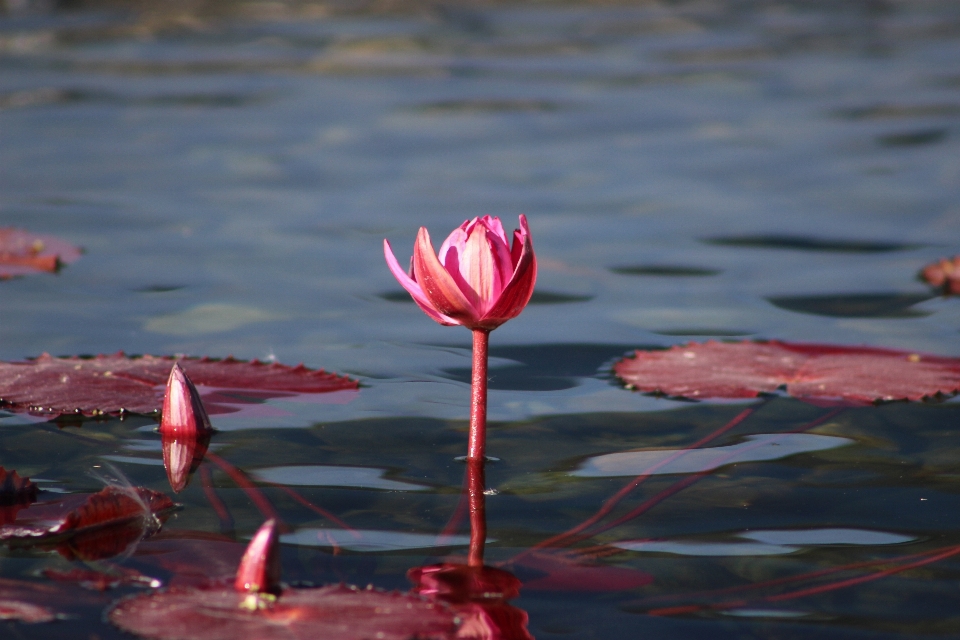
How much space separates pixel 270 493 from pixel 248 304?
3.73 feet

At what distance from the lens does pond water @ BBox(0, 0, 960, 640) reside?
1.40 m

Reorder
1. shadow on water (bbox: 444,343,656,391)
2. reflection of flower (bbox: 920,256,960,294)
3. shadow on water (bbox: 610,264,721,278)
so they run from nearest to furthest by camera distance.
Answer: shadow on water (bbox: 444,343,656,391) < reflection of flower (bbox: 920,256,960,294) < shadow on water (bbox: 610,264,721,278)

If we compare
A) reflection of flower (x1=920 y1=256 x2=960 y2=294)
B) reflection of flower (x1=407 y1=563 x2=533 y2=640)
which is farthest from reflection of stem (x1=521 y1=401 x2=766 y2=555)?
reflection of flower (x1=920 y1=256 x2=960 y2=294)

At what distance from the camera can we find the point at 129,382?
189 centimetres

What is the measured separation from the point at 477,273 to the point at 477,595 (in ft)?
1.33

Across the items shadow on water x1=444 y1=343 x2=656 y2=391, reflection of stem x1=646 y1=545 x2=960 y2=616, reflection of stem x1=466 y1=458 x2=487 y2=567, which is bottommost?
reflection of stem x1=646 y1=545 x2=960 y2=616

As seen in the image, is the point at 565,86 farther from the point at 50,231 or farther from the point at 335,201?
the point at 50,231

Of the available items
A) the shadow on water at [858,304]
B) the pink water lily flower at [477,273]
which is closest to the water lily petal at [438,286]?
the pink water lily flower at [477,273]

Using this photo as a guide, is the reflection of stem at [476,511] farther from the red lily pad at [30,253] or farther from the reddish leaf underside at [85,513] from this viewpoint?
the red lily pad at [30,253]

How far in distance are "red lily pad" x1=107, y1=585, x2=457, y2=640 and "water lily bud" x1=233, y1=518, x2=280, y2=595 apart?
0.01 metres

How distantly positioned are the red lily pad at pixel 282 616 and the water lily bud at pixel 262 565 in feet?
0.04

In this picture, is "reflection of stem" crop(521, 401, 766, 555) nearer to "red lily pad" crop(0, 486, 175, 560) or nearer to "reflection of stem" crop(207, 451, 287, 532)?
"reflection of stem" crop(207, 451, 287, 532)

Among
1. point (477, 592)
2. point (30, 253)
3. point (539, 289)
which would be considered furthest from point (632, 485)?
point (30, 253)

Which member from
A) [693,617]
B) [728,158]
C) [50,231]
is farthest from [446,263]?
[728,158]
